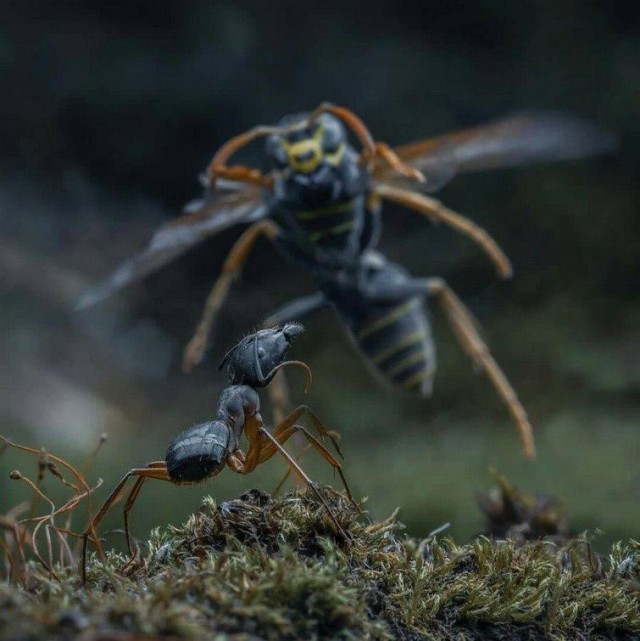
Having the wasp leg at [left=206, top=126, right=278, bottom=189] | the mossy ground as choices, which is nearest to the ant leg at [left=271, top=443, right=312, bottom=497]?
the mossy ground

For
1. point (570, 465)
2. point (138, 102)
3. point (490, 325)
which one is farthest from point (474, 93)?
point (570, 465)

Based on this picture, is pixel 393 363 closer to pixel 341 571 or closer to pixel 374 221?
pixel 374 221

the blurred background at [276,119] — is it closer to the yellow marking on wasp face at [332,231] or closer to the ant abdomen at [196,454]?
the yellow marking on wasp face at [332,231]

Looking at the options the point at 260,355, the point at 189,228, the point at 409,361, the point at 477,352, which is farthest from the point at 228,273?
the point at 260,355

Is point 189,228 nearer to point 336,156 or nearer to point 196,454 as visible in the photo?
point 336,156

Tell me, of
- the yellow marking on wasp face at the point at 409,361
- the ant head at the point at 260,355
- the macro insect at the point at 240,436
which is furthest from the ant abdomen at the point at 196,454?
the yellow marking on wasp face at the point at 409,361

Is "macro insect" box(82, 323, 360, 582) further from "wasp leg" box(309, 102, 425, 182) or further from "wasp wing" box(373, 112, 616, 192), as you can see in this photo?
"wasp wing" box(373, 112, 616, 192)
